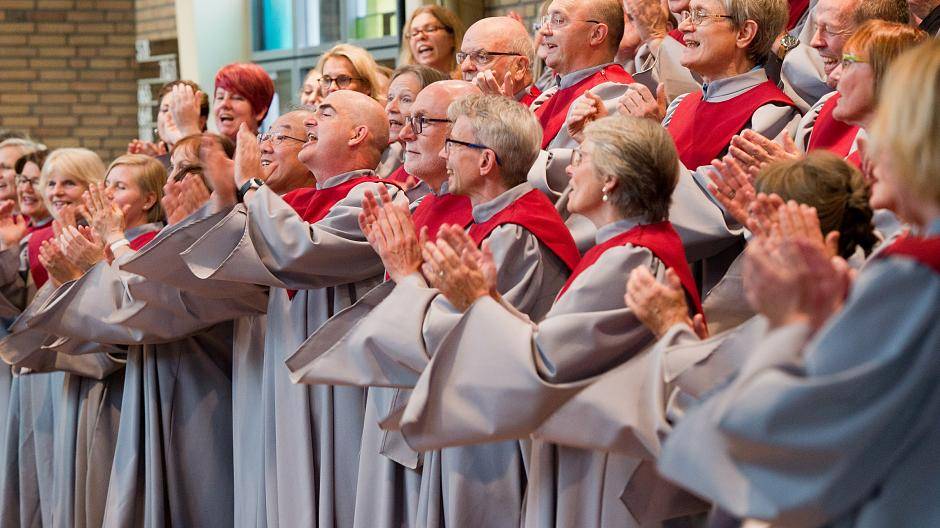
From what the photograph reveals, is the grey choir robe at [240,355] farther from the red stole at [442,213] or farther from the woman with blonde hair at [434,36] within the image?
the woman with blonde hair at [434,36]

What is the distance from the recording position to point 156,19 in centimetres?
1070

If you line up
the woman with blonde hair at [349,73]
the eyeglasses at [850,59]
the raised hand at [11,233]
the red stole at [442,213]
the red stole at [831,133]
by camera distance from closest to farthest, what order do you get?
the eyeglasses at [850,59]
the red stole at [831,133]
the red stole at [442,213]
the woman with blonde hair at [349,73]
the raised hand at [11,233]

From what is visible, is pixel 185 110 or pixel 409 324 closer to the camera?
pixel 409 324

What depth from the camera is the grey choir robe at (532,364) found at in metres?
2.69

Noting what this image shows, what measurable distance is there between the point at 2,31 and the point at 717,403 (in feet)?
33.7

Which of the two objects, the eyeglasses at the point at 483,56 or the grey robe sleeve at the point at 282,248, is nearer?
the grey robe sleeve at the point at 282,248

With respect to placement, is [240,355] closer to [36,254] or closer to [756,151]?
[36,254]

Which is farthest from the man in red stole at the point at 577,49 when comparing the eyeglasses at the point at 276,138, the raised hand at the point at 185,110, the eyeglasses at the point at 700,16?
the raised hand at the point at 185,110

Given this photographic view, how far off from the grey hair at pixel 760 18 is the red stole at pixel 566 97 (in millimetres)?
529

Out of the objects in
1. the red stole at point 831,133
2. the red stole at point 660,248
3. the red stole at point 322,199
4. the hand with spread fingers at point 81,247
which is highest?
the red stole at point 831,133

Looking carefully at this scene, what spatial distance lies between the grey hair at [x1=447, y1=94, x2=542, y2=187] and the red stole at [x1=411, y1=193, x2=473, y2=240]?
0.72 feet

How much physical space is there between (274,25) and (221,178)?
6300mm

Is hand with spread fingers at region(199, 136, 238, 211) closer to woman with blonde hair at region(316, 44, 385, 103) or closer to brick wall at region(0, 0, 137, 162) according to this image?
woman with blonde hair at region(316, 44, 385, 103)

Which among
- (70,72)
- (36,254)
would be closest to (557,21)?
(36,254)
